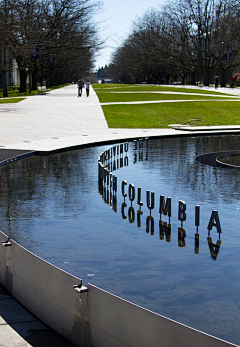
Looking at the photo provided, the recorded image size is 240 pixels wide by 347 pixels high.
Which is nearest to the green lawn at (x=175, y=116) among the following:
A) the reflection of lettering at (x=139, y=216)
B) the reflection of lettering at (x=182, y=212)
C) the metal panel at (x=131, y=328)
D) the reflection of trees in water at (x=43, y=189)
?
the reflection of trees in water at (x=43, y=189)

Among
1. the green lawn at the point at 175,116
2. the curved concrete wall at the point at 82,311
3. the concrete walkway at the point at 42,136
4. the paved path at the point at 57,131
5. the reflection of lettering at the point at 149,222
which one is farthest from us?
the green lawn at the point at 175,116

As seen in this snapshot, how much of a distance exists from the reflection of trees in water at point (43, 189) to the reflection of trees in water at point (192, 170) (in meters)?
1.67

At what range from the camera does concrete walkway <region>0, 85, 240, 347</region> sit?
163 inches

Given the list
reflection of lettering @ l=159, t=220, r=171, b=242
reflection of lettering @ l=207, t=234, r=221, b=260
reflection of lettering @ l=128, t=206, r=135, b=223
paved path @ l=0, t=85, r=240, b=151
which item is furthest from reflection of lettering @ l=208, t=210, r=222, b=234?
paved path @ l=0, t=85, r=240, b=151

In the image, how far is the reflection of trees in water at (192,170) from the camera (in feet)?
31.9

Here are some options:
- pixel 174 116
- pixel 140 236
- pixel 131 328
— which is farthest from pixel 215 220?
pixel 174 116

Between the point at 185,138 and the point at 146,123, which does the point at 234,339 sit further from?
the point at 146,123

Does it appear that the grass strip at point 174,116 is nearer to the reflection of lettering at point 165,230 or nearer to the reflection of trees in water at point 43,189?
the reflection of trees in water at point 43,189

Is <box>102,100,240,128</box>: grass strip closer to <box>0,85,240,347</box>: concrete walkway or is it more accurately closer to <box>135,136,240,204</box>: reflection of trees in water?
<box>0,85,240,347</box>: concrete walkway

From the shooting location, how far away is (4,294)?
5035 mm

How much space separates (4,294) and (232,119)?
23.5 meters

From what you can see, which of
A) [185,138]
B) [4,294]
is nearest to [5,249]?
[4,294]

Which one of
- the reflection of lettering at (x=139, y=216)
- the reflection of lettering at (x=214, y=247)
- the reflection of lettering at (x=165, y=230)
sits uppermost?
the reflection of lettering at (x=139, y=216)

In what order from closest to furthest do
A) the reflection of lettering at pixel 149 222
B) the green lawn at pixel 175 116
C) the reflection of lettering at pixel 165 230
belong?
the reflection of lettering at pixel 165 230 < the reflection of lettering at pixel 149 222 < the green lawn at pixel 175 116
